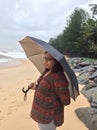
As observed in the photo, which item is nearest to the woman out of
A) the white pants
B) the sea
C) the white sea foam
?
the white pants

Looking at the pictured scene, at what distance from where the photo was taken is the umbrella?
129 inches

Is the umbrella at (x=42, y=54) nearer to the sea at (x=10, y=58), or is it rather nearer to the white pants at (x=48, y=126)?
the white pants at (x=48, y=126)

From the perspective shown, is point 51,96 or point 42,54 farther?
point 42,54

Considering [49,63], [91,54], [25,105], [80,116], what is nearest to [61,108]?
[49,63]

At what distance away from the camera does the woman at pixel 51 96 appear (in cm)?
328

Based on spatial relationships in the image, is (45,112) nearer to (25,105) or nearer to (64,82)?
(64,82)

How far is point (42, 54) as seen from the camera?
12.5ft

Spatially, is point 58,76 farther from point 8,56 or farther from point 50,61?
point 8,56

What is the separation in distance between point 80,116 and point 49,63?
2.91 m

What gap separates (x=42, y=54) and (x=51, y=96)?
0.70m

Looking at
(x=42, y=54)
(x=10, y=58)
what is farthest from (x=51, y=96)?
(x=10, y=58)

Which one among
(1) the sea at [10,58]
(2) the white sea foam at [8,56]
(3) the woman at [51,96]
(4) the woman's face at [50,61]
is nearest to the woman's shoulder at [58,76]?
(3) the woman at [51,96]

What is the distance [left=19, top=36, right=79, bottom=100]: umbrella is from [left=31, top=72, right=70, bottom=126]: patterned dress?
0.12 metres

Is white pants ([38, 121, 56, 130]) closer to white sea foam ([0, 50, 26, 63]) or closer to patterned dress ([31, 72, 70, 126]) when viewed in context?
patterned dress ([31, 72, 70, 126])
